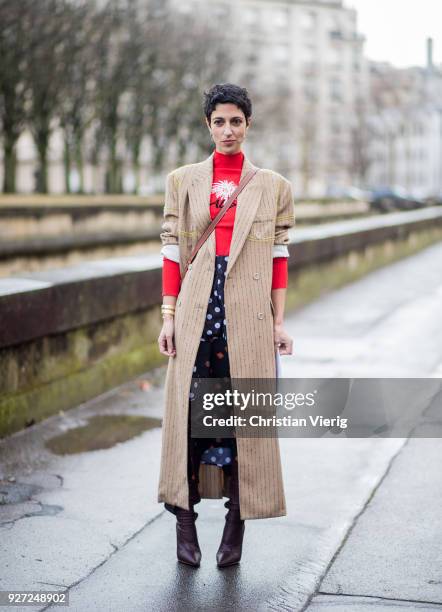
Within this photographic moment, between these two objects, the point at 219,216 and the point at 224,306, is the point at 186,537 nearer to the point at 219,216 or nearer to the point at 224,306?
the point at 224,306

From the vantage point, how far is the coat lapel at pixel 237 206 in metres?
3.96

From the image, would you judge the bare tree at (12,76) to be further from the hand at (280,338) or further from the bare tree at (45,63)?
the hand at (280,338)

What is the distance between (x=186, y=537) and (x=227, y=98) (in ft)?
5.63

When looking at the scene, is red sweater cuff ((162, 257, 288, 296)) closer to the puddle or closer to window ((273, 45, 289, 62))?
the puddle

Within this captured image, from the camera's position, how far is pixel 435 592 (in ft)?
12.4

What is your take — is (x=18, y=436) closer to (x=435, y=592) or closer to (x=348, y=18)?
(x=435, y=592)

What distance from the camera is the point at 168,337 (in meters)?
4.04

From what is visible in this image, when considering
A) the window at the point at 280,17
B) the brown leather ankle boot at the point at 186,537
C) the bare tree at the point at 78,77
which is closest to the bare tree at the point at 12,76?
the bare tree at the point at 78,77

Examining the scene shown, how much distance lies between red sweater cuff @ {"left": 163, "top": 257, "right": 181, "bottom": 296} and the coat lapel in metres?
0.19

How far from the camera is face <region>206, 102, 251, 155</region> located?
13.1ft

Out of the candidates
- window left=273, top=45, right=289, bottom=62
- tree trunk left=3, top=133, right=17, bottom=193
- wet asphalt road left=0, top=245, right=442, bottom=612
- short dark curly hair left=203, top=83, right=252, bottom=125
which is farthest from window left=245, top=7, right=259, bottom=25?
short dark curly hair left=203, top=83, right=252, bottom=125

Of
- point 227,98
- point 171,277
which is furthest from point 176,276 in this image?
point 227,98

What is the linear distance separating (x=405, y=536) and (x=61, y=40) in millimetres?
35653

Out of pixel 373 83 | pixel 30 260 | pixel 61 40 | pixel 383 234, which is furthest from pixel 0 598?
pixel 373 83
